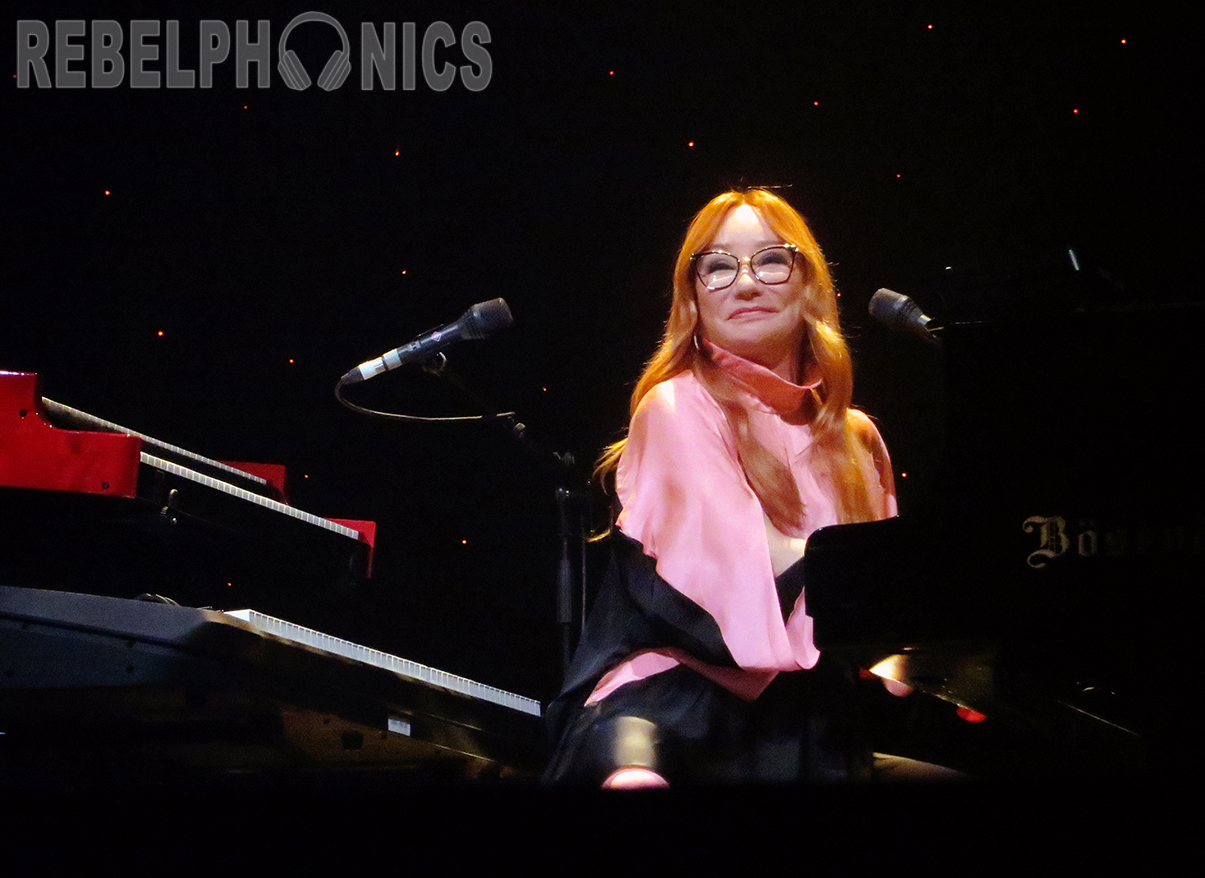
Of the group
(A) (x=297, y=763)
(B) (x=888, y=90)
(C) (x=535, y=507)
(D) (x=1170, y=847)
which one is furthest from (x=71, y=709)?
(B) (x=888, y=90)

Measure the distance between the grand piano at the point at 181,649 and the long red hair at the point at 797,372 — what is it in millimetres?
796

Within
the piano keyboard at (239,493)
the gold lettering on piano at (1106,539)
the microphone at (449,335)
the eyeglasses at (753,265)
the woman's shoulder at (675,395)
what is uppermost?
the eyeglasses at (753,265)

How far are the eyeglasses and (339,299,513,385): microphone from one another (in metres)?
0.50

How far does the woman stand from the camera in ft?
7.89

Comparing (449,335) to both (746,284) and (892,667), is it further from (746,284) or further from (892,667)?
(892,667)

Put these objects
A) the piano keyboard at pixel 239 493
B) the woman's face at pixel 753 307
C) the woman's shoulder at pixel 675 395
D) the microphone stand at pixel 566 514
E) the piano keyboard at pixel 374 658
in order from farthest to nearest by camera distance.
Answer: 1. the microphone stand at pixel 566 514
2. the woman's face at pixel 753 307
3. the woman's shoulder at pixel 675 395
4. the piano keyboard at pixel 239 493
5. the piano keyboard at pixel 374 658

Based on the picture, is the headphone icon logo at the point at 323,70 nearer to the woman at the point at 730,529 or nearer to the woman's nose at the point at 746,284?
the woman at the point at 730,529

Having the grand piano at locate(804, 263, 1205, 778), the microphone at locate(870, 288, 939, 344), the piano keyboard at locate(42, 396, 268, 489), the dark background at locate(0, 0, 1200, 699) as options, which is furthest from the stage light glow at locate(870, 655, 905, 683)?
the piano keyboard at locate(42, 396, 268, 489)

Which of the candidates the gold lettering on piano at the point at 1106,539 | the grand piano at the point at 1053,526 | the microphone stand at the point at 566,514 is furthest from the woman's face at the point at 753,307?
the gold lettering on piano at the point at 1106,539

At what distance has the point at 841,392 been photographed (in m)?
2.77

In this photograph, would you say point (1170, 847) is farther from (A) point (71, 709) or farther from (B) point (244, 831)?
(A) point (71, 709)

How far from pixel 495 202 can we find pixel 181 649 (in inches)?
67.9

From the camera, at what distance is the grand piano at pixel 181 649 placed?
86.7 inches

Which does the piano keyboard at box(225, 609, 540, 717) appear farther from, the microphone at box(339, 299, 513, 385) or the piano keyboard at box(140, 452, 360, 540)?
the microphone at box(339, 299, 513, 385)
